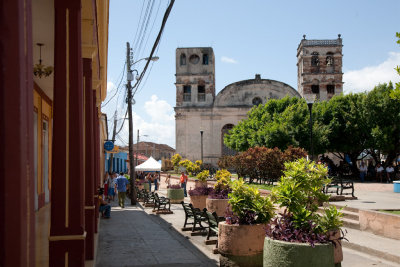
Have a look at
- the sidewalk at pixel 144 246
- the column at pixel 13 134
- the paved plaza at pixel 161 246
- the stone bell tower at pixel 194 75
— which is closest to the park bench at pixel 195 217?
the paved plaza at pixel 161 246

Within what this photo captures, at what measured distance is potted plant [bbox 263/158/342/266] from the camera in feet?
16.4

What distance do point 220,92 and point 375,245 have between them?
4012 cm

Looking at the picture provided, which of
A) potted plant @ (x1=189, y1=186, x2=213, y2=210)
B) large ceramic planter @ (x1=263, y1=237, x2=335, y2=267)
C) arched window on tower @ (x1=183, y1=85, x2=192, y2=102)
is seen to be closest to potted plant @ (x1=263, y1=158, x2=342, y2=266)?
large ceramic planter @ (x1=263, y1=237, x2=335, y2=267)

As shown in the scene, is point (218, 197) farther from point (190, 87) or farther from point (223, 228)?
point (190, 87)

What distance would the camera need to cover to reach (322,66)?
154 feet

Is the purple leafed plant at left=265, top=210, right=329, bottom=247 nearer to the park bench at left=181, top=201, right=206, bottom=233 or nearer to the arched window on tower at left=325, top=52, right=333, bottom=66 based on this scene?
the park bench at left=181, top=201, right=206, bottom=233

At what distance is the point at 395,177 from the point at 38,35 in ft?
84.3

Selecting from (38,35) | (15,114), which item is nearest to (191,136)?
(38,35)

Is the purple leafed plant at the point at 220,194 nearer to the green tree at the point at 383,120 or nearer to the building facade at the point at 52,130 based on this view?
the building facade at the point at 52,130

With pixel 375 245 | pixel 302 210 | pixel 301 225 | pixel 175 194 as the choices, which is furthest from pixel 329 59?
pixel 301 225

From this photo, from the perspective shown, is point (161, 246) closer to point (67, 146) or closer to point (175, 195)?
point (67, 146)

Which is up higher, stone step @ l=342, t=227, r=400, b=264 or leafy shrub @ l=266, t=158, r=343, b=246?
leafy shrub @ l=266, t=158, r=343, b=246

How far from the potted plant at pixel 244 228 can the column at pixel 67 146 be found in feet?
8.44

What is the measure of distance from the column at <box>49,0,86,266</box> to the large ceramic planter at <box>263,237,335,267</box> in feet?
7.72
